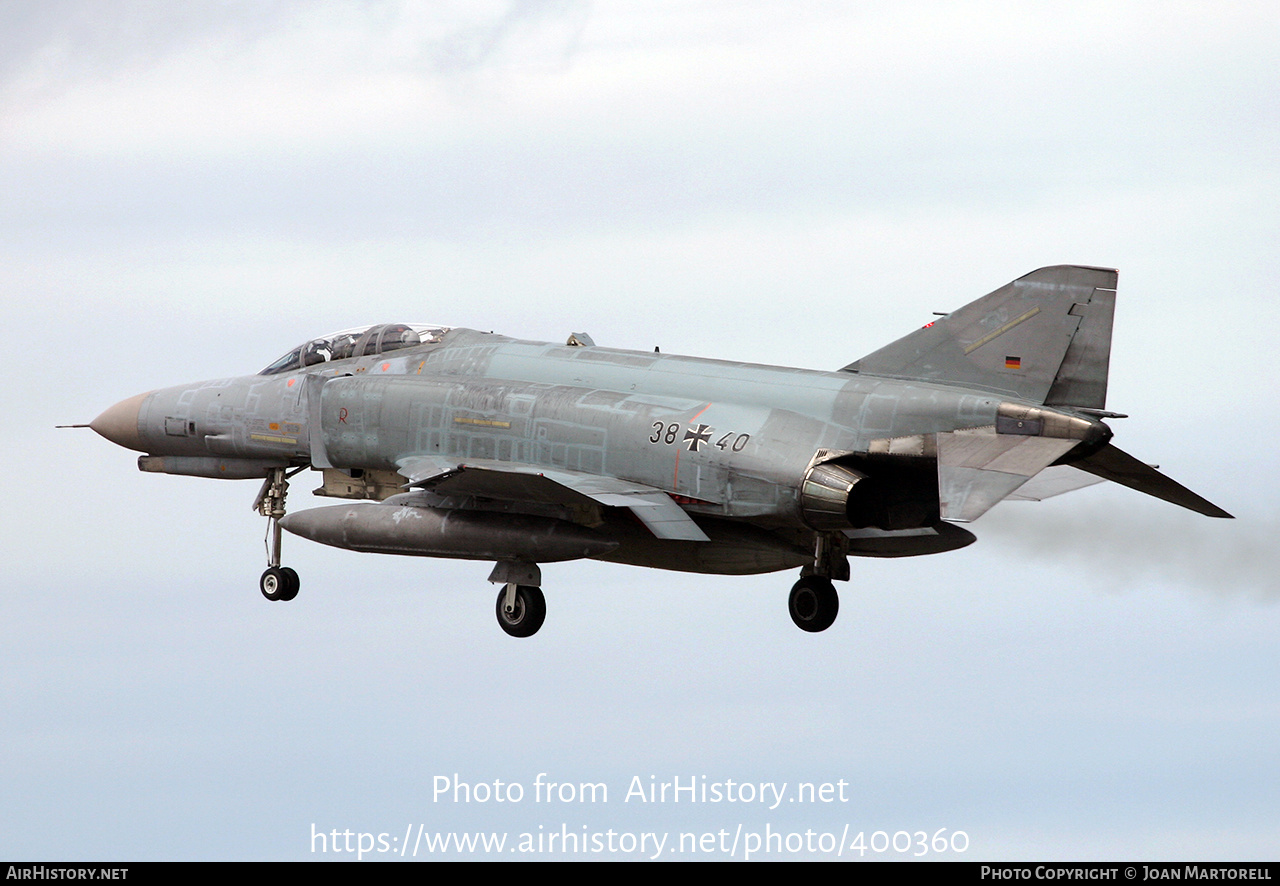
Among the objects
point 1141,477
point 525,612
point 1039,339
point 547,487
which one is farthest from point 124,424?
point 1141,477

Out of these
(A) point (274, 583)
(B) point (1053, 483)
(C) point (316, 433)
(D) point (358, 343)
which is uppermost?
(D) point (358, 343)

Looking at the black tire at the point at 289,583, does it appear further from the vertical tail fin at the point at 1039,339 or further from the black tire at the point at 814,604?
the vertical tail fin at the point at 1039,339

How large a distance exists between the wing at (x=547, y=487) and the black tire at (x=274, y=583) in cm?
307

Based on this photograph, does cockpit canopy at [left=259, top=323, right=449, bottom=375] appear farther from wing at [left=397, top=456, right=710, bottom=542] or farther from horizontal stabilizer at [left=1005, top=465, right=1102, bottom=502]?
horizontal stabilizer at [left=1005, top=465, right=1102, bottom=502]

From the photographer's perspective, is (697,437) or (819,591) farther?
(819,591)

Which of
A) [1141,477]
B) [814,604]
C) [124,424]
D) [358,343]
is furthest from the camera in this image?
[124,424]

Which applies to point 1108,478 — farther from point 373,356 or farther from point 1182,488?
point 373,356

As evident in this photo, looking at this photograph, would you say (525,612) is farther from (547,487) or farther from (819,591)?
(819,591)

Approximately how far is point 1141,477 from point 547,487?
708 cm

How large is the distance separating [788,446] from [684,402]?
1717 mm

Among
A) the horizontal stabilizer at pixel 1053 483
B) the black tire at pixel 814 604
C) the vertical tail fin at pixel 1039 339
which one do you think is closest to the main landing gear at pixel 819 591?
the black tire at pixel 814 604

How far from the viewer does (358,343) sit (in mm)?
27516

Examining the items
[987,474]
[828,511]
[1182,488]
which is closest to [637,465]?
[828,511]

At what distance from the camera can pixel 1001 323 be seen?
22.8m
